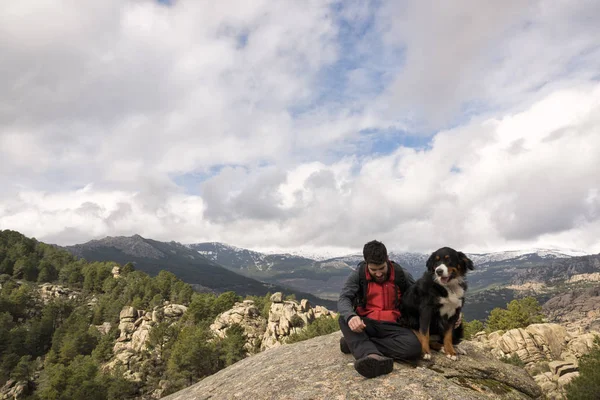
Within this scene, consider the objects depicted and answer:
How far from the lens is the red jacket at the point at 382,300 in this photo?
748 centimetres

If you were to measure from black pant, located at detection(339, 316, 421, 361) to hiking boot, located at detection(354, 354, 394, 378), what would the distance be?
11.1 inches

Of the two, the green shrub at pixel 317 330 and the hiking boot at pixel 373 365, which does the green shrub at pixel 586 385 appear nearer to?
the hiking boot at pixel 373 365

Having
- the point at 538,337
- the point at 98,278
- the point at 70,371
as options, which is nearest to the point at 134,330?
the point at 70,371

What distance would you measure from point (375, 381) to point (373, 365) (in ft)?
0.95

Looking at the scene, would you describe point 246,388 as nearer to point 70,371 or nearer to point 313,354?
point 313,354

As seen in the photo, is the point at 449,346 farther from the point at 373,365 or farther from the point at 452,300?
the point at 373,365

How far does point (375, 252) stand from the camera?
6992 mm

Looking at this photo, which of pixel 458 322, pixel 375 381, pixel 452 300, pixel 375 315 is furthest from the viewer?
pixel 458 322

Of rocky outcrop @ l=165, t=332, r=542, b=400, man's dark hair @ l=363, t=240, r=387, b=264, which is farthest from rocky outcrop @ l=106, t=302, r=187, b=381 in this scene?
man's dark hair @ l=363, t=240, r=387, b=264

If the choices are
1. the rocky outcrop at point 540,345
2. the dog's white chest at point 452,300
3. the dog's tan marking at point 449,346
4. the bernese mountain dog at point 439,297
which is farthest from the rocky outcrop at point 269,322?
the dog's white chest at point 452,300

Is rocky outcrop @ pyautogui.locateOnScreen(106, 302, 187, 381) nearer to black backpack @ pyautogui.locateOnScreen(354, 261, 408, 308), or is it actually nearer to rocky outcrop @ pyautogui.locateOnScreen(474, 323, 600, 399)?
rocky outcrop @ pyautogui.locateOnScreen(474, 323, 600, 399)

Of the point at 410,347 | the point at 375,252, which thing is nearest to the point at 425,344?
the point at 410,347

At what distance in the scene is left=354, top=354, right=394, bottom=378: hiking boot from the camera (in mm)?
6355

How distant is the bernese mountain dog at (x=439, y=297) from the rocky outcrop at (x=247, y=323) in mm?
71666
